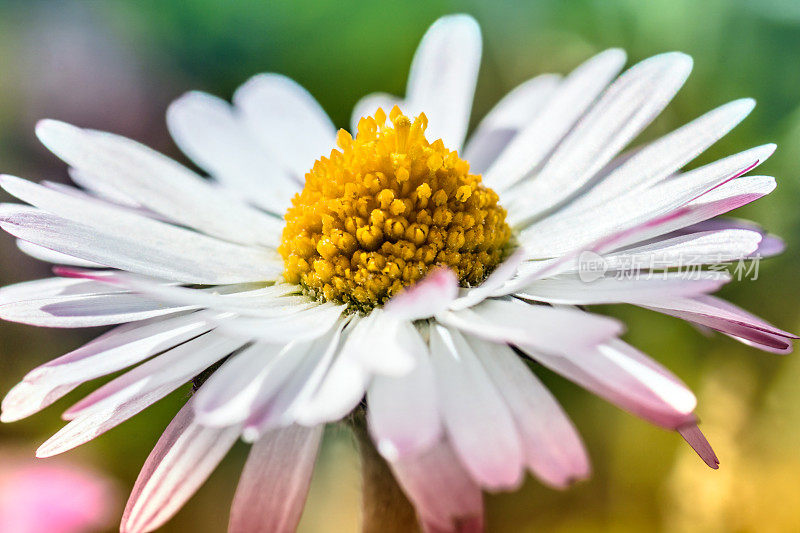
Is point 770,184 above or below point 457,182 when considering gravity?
below

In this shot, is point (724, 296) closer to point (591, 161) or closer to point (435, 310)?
point (591, 161)

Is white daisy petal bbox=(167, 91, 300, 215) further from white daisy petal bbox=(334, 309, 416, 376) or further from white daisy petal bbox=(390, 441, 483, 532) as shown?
white daisy petal bbox=(390, 441, 483, 532)

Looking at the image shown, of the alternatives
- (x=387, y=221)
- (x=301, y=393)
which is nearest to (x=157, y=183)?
(x=387, y=221)

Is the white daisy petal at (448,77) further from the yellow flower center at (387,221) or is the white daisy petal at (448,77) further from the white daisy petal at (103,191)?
the white daisy petal at (103,191)

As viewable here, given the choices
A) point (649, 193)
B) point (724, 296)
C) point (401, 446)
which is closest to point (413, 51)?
point (724, 296)

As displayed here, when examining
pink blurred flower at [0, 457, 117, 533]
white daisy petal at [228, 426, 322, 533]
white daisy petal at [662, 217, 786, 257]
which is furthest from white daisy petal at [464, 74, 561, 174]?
pink blurred flower at [0, 457, 117, 533]

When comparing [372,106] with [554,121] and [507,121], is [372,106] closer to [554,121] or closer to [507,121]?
[507,121]

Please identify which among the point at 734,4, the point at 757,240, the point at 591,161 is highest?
the point at 734,4

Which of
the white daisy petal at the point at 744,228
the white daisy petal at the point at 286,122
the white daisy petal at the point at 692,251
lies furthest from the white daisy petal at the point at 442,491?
the white daisy petal at the point at 286,122
